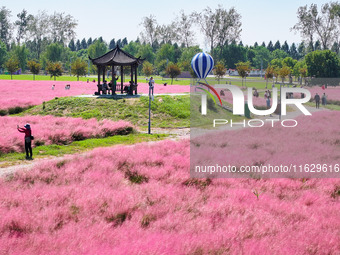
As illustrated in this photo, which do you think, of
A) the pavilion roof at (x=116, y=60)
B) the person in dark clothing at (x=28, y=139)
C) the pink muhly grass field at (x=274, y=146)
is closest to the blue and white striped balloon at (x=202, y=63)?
the pavilion roof at (x=116, y=60)

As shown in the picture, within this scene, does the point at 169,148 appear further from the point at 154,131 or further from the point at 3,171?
the point at 154,131

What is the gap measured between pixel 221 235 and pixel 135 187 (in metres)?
3.19

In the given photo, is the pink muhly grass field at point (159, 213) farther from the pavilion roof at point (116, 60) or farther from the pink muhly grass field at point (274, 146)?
the pavilion roof at point (116, 60)

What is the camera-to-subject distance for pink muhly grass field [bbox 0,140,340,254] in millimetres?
5102

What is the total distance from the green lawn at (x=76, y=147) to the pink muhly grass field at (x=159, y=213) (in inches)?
147

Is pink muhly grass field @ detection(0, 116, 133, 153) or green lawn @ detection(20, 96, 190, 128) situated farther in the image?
green lawn @ detection(20, 96, 190, 128)

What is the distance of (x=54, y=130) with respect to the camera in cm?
1686

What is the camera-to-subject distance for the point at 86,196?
7141 mm

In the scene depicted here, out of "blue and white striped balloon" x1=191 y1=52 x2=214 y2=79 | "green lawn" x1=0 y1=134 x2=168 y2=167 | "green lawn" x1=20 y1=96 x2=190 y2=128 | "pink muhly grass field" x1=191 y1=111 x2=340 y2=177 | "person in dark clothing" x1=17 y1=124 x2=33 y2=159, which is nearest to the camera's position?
"pink muhly grass field" x1=191 y1=111 x2=340 y2=177

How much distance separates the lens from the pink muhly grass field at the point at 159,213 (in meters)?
5.10

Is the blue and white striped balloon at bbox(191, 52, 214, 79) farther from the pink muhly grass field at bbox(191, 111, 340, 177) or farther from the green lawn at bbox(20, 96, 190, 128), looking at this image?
the pink muhly grass field at bbox(191, 111, 340, 177)

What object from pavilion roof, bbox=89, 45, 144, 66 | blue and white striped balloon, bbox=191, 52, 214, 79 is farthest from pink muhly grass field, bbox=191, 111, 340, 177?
blue and white striped balloon, bbox=191, 52, 214, 79

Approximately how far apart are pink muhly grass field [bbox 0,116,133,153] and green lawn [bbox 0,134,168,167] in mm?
526

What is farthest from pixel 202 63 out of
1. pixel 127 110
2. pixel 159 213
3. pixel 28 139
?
pixel 159 213
